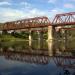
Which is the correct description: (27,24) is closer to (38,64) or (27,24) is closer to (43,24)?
(43,24)

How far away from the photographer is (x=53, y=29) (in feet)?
386

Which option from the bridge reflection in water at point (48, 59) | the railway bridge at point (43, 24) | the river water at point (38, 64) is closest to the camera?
the river water at point (38, 64)

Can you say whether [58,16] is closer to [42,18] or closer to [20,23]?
[42,18]

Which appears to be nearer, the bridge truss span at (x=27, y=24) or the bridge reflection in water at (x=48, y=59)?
the bridge reflection in water at (x=48, y=59)

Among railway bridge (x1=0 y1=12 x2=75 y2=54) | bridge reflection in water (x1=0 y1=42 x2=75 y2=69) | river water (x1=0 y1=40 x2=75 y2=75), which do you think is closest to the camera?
river water (x1=0 y1=40 x2=75 y2=75)

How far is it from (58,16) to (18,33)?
57278 mm

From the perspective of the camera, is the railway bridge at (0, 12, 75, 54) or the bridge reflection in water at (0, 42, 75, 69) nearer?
the bridge reflection in water at (0, 42, 75, 69)

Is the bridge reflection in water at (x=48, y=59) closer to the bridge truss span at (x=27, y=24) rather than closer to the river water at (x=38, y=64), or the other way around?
the river water at (x=38, y=64)

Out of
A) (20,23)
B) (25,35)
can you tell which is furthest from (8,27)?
(25,35)

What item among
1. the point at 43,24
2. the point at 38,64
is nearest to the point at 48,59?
the point at 38,64

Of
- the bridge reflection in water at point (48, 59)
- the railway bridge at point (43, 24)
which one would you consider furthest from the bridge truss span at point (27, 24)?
the bridge reflection in water at point (48, 59)

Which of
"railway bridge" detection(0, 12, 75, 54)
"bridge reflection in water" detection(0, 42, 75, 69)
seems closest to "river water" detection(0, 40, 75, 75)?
"bridge reflection in water" detection(0, 42, 75, 69)

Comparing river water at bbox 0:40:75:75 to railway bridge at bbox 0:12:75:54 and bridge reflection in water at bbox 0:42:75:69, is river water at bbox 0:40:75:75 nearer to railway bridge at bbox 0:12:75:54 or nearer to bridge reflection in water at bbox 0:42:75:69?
bridge reflection in water at bbox 0:42:75:69

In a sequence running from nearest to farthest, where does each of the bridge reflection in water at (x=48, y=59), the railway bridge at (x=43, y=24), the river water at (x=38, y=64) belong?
the river water at (x=38, y=64), the bridge reflection in water at (x=48, y=59), the railway bridge at (x=43, y=24)
